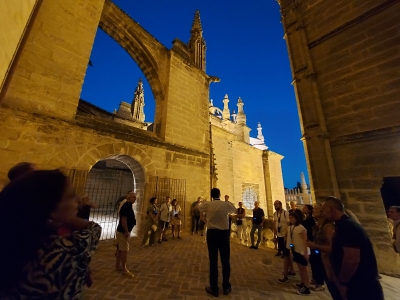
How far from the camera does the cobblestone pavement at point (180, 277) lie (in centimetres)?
299

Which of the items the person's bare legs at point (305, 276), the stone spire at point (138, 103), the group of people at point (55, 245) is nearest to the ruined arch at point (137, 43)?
the group of people at point (55, 245)

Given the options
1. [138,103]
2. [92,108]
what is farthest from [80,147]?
[138,103]

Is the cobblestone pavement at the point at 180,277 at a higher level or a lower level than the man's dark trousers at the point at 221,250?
lower

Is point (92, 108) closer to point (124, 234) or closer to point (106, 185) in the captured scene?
point (106, 185)

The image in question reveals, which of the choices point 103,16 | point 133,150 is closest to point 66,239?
point 133,150

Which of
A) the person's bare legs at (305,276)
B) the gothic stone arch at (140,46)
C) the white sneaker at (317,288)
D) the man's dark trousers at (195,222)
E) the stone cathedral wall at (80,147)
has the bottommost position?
the white sneaker at (317,288)

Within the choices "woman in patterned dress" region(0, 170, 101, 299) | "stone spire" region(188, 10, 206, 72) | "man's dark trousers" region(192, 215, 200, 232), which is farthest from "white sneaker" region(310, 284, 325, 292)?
"stone spire" region(188, 10, 206, 72)

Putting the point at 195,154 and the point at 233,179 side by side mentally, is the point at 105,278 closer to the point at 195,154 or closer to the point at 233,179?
the point at 195,154

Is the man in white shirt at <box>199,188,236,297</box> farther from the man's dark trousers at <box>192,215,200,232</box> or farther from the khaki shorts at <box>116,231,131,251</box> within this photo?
the man's dark trousers at <box>192,215,200,232</box>

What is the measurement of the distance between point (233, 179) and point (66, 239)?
Result: 53.4 feet

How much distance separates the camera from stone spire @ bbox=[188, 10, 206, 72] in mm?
11656

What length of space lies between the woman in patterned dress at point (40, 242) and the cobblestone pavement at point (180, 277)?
96.9 inches

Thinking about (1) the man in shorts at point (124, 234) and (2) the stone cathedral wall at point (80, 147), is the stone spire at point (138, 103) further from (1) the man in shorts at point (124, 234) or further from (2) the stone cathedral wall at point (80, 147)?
(1) the man in shorts at point (124, 234)

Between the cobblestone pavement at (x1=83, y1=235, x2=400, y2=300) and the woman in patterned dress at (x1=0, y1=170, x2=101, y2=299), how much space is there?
2.46m
